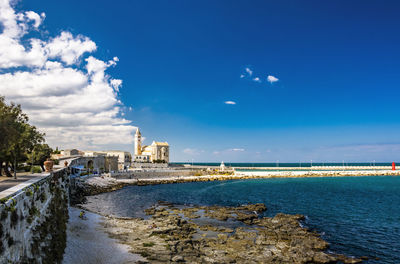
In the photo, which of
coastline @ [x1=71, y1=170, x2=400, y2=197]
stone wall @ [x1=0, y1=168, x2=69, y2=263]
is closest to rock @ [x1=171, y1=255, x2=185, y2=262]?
stone wall @ [x1=0, y1=168, x2=69, y2=263]

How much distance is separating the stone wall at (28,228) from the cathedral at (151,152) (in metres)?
108

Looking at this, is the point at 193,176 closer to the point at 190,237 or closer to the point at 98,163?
the point at 98,163

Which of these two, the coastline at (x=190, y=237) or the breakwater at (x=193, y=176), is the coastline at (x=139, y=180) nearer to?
the breakwater at (x=193, y=176)

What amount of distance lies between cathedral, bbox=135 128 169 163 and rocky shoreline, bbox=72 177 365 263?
93897mm

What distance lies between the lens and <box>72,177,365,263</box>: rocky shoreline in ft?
61.4

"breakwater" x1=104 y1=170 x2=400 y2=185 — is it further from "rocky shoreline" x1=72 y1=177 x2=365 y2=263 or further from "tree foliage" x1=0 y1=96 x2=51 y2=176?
"tree foliage" x1=0 y1=96 x2=51 y2=176

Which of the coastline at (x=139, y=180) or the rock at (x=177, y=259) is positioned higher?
the rock at (x=177, y=259)

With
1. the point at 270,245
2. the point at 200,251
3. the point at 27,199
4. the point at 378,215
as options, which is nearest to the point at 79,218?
the point at 200,251

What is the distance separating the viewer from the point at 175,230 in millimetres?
25531

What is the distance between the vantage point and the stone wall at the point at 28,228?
859cm

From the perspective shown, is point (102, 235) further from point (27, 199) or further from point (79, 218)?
point (27, 199)

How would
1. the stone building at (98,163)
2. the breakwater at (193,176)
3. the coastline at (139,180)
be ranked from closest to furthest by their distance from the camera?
the coastline at (139,180), the stone building at (98,163), the breakwater at (193,176)

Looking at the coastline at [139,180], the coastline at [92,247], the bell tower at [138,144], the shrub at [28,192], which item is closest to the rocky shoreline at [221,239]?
the coastline at [92,247]

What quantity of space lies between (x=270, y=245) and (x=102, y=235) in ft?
50.8
